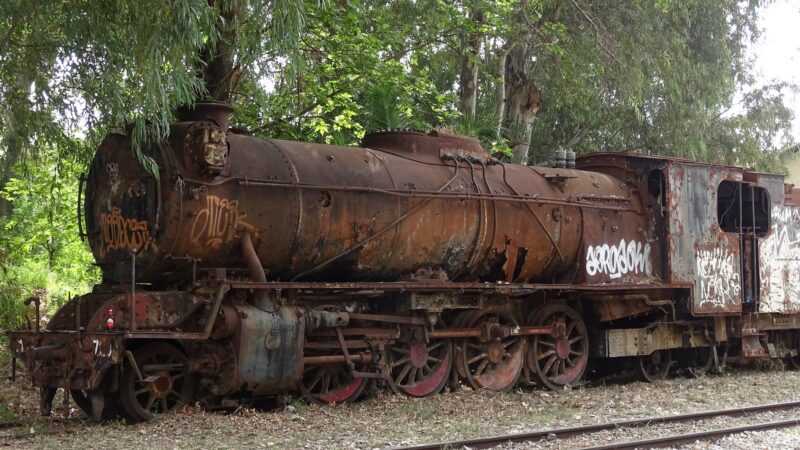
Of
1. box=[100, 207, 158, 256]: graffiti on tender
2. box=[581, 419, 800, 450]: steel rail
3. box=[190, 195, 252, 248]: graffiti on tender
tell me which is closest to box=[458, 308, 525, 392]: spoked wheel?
box=[581, 419, 800, 450]: steel rail

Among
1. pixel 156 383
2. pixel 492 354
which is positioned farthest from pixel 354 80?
pixel 156 383

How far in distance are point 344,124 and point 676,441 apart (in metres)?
8.65

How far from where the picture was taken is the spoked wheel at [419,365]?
11.1m

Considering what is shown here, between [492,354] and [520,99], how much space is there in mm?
11365

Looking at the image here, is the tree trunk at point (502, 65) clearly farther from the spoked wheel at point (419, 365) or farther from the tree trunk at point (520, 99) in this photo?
the spoked wheel at point (419, 365)

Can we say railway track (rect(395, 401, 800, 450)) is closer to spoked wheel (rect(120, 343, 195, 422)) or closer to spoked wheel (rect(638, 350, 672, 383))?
spoked wheel (rect(120, 343, 195, 422))

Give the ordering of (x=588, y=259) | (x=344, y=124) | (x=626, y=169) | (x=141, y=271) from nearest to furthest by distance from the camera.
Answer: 1. (x=141, y=271)
2. (x=588, y=259)
3. (x=626, y=169)
4. (x=344, y=124)

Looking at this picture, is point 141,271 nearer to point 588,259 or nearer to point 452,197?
point 452,197

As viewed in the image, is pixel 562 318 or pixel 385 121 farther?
pixel 385 121

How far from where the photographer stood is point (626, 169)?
1405 centimetres

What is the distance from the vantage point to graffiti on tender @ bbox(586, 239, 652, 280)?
1277 centimetres

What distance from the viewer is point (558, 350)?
41.5ft

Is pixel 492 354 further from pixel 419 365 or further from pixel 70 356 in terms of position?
pixel 70 356

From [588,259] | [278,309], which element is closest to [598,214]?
[588,259]
